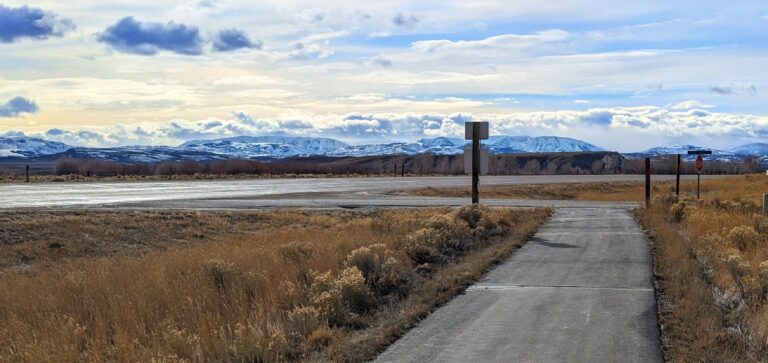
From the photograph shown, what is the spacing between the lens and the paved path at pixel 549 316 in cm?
754

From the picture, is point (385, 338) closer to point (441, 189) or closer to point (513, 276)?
point (513, 276)

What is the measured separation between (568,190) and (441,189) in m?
11.1

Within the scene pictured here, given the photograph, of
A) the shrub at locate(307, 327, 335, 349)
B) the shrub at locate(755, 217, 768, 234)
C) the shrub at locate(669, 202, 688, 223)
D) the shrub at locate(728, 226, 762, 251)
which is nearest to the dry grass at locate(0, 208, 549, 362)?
the shrub at locate(307, 327, 335, 349)

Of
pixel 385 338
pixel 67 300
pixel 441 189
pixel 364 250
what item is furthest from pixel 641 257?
pixel 441 189

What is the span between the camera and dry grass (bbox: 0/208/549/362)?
796 centimetres

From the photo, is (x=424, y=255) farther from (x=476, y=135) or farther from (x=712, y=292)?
(x=476, y=135)

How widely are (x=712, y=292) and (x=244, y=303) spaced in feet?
20.6

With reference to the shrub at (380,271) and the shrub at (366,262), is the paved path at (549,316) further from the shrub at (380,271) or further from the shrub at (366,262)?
the shrub at (366,262)

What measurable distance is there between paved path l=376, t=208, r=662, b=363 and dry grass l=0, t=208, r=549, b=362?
405mm

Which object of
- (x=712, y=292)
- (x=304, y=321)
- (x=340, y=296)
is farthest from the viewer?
(x=712, y=292)

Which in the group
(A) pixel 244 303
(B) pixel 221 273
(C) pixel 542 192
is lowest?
(C) pixel 542 192

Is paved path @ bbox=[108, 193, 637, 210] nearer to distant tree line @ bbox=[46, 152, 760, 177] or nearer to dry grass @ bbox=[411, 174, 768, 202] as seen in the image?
dry grass @ bbox=[411, 174, 768, 202]

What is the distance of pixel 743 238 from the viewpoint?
16.6 m

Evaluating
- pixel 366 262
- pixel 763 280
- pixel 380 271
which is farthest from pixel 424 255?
pixel 763 280
